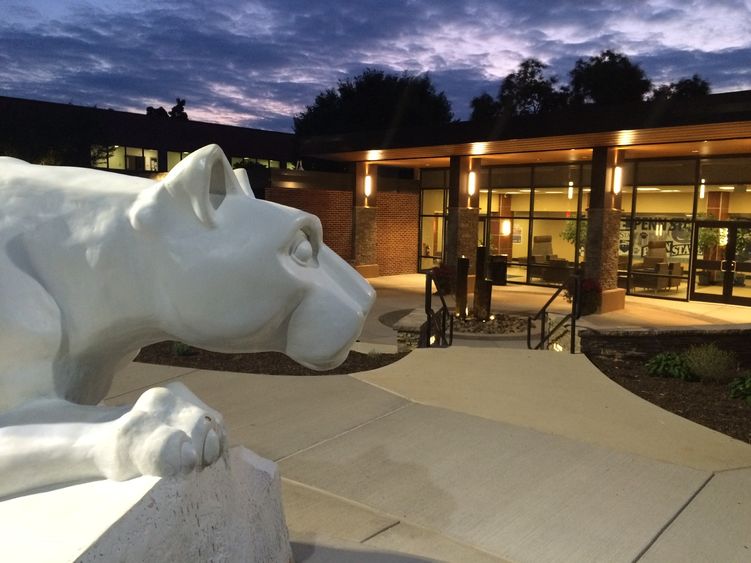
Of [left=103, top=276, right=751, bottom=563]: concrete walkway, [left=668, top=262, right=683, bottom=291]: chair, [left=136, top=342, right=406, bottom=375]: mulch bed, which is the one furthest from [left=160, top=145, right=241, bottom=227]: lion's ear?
[left=668, top=262, right=683, bottom=291]: chair

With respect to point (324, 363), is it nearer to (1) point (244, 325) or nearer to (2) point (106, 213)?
(1) point (244, 325)

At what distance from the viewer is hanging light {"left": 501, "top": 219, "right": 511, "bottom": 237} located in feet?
65.3

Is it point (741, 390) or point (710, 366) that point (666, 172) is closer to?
point (710, 366)

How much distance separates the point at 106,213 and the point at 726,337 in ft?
36.3

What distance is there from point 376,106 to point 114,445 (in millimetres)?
41744

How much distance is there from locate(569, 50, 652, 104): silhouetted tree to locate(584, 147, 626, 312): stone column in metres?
32.1

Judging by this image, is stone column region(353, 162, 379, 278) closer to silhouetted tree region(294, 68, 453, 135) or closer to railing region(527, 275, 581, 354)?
railing region(527, 275, 581, 354)

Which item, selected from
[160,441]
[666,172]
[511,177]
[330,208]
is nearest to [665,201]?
[666,172]

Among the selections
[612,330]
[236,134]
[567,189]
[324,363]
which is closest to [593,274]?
[612,330]

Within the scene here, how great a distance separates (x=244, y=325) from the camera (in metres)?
2.03

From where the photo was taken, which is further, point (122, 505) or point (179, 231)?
point (179, 231)

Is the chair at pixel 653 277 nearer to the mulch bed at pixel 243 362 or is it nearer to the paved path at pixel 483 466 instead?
the mulch bed at pixel 243 362

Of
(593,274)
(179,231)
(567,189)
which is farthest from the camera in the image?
(567,189)

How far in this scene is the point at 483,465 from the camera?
13.6 ft
